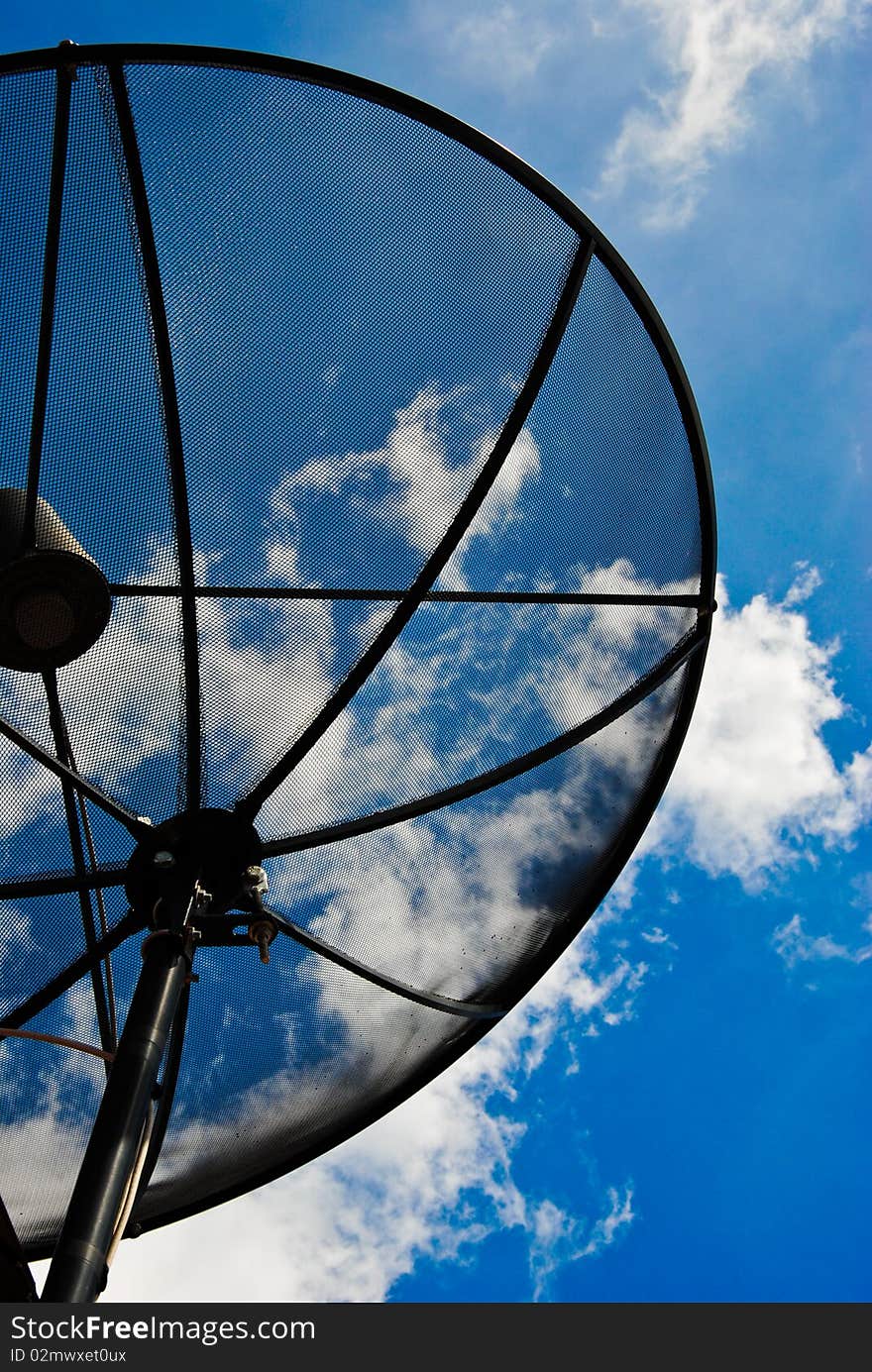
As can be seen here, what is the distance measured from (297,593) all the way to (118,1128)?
4110 mm

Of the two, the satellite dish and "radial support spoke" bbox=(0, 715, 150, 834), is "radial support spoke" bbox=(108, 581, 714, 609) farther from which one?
"radial support spoke" bbox=(0, 715, 150, 834)

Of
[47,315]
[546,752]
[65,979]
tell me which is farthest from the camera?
[546,752]

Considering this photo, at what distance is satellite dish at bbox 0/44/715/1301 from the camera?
6.77 metres

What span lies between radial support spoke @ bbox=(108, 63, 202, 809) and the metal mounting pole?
1.77 m

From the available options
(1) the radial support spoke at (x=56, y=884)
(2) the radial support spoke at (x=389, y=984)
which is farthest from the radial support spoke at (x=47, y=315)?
(2) the radial support spoke at (x=389, y=984)

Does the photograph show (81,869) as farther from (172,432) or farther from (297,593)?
(172,432)

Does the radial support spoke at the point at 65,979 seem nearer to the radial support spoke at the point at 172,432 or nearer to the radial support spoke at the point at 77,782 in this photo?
the radial support spoke at the point at 77,782

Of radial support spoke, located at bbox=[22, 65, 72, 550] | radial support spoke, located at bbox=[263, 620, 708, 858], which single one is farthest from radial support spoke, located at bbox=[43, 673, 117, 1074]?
radial support spoke, located at bbox=[263, 620, 708, 858]

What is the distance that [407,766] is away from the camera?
8.34 meters

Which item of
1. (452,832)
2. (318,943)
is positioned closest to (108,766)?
(318,943)

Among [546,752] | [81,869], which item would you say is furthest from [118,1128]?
[546,752]

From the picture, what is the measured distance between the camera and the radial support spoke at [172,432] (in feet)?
21.5

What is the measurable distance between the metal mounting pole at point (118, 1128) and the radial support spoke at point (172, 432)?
1.77m

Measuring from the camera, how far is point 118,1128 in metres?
A: 5.02
